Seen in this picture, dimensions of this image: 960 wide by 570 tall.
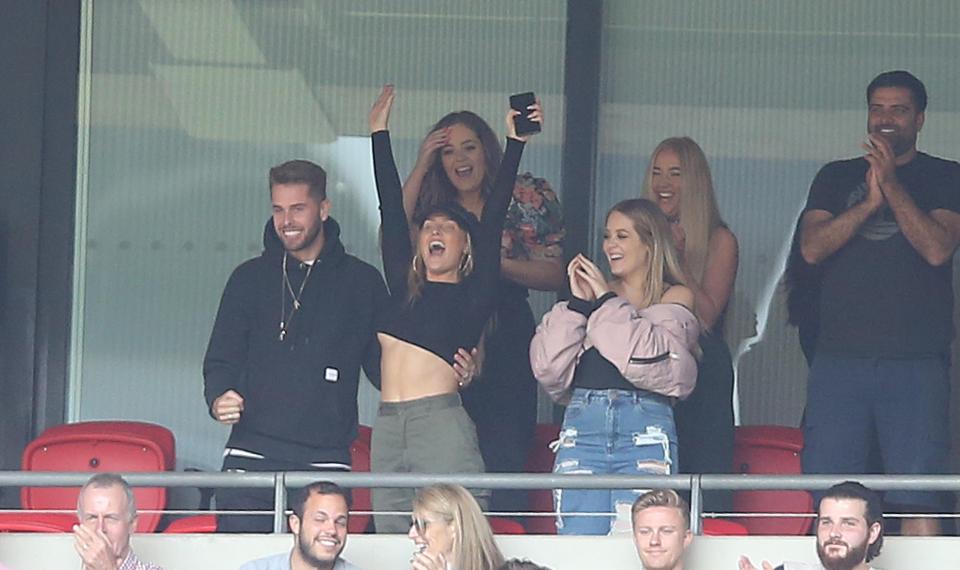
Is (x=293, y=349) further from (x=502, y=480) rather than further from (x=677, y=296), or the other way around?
(x=677, y=296)

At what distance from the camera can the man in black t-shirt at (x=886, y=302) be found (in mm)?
7770

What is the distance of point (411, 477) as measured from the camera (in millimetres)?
6848

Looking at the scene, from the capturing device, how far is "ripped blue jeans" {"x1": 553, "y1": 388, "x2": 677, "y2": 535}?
7.14 m

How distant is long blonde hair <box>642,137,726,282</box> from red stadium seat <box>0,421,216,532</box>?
2208mm

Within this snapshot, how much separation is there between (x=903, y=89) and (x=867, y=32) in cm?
139

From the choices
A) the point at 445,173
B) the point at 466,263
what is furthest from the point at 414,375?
the point at 445,173

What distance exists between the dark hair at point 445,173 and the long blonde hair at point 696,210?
614 millimetres

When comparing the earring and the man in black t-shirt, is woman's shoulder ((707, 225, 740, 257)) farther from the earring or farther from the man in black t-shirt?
the earring

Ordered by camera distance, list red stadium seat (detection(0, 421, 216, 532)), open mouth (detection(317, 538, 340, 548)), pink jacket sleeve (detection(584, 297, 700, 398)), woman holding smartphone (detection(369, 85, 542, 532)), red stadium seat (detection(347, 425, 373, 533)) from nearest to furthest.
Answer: open mouth (detection(317, 538, 340, 548)) → pink jacket sleeve (detection(584, 297, 700, 398)) → woman holding smartphone (detection(369, 85, 542, 532)) → red stadium seat (detection(347, 425, 373, 533)) → red stadium seat (detection(0, 421, 216, 532))

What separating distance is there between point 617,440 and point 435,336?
2.63 feet

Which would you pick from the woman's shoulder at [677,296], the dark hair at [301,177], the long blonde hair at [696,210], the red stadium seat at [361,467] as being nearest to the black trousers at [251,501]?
the red stadium seat at [361,467]

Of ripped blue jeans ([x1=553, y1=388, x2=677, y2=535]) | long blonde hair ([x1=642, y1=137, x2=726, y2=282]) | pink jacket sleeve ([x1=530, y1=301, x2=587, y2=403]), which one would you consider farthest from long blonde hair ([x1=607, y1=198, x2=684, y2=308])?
long blonde hair ([x1=642, y1=137, x2=726, y2=282])

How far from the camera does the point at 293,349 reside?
775cm

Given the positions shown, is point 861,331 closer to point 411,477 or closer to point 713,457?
point 713,457
